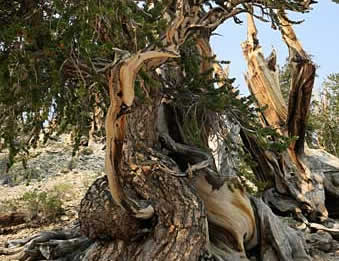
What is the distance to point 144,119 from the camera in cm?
399

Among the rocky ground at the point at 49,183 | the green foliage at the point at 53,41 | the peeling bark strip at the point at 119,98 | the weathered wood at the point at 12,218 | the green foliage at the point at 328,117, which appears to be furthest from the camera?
the green foliage at the point at 328,117

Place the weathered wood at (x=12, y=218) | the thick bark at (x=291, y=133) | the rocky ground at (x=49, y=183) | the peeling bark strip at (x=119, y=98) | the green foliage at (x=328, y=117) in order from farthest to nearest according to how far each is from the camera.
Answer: the green foliage at (x=328, y=117)
the weathered wood at (x=12, y=218)
the rocky ground at (x=49, y=183)
the thick bark at (x=291, y=133)
the peeling bark strip at (x=119, y=98)

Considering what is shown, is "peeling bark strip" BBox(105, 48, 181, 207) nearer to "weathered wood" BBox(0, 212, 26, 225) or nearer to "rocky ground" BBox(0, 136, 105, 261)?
"rocky ground" BBox(0, 136, 105, 261)

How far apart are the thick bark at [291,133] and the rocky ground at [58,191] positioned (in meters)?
0.53

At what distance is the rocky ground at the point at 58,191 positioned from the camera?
17.6 ft

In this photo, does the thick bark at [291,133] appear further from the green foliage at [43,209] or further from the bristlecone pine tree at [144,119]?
the green foliage at [43,209]

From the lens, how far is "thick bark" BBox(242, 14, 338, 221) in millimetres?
6266

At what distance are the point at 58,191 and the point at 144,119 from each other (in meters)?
5.11

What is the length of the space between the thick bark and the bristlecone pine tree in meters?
1.88

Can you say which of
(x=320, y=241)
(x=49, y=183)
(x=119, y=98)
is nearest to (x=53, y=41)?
(x=119, y=98)

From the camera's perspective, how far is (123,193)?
3.29 m

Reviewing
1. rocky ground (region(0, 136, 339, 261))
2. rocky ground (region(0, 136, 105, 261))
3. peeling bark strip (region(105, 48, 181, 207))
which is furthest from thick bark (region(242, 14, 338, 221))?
peeling bark strip (region(105, 48, 181, 207))

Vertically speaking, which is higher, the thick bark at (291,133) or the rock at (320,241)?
the thick bark at (291,133)

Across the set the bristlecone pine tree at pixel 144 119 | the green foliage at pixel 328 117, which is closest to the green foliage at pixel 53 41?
the bristlecone pine tree at pixel 144 119
